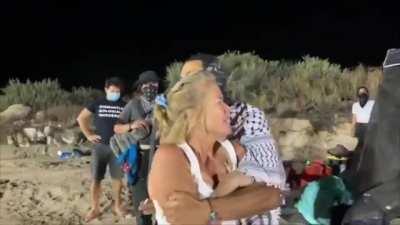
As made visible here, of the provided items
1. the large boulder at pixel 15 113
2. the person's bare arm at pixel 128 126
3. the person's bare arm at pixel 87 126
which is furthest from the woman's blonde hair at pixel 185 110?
the large boulder at pixel 15 113

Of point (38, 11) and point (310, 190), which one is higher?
point (38, 11)

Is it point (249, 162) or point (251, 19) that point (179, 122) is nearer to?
point (249, 162)

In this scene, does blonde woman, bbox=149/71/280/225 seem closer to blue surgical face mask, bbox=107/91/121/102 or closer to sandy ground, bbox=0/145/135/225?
blue surgical face mask, bbox=107/91/121/102

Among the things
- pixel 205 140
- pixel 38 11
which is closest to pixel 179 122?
pixel 205 140

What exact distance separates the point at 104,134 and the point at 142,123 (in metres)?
1.48

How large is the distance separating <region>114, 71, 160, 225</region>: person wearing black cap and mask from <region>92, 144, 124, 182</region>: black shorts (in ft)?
2.84

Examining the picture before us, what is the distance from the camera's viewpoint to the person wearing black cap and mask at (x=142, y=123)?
1005 cm

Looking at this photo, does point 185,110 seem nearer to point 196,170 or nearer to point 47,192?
point 196,170

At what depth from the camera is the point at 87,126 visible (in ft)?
38.3

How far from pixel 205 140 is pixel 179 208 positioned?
14.4 inches

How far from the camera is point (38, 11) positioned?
26594mm

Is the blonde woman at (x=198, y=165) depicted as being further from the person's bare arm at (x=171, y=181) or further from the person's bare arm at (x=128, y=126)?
the person's bare arm at (x=128, y=126)

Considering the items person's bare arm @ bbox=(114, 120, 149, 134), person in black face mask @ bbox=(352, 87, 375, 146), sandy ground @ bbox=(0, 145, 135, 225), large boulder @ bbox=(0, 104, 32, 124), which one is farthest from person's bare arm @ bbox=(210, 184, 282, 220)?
large boulder @ bbox=(0, 104, 32, 124)

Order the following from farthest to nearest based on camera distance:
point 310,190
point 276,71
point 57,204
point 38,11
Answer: point 38,11 → point 276,71 → point 57,204 → point 310,190
